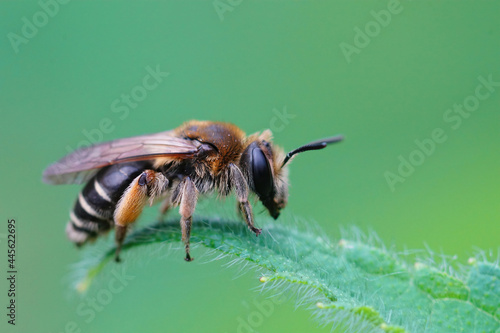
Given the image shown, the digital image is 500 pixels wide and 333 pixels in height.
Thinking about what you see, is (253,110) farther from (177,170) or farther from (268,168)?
(268,168)

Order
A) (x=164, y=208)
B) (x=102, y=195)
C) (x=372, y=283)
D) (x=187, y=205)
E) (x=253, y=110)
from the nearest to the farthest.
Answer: (x=372, y=283) → (x=187, y=205) → (x=102, y=195) → (x=164, y=208) → (x=253, y=110)

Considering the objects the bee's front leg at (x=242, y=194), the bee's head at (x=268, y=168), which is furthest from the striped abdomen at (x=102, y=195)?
the bee's head at (x=268, y=168)

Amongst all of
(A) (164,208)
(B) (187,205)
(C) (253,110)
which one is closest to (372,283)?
(B) (187,205)

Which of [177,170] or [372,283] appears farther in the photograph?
[177,170]

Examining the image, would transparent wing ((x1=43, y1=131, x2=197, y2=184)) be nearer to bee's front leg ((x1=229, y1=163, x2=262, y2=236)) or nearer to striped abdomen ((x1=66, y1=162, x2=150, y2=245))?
striped abdomen ((x1=66, y1=162, x2=150, y2=245))

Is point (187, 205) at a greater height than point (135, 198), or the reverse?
point (135, 198)

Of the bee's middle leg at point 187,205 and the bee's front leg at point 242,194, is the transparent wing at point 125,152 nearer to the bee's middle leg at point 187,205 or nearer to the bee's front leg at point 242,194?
the bee's middle leg at point 187,205

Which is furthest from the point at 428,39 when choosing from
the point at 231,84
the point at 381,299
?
the point at 381,299
